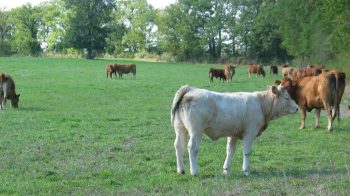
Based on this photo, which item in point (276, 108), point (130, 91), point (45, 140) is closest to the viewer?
point (276, 108)

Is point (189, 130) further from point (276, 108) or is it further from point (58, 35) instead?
point (58, 35)

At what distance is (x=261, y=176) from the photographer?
29.8 ft

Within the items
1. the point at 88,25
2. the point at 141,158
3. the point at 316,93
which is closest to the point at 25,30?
the point at 88,25

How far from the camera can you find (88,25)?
93000 millimetres

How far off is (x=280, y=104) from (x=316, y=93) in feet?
20.8

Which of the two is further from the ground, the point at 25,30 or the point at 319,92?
the point at 25,30

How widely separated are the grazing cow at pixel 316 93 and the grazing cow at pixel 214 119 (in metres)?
6.03

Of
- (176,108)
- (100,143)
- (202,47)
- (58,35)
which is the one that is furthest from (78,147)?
(58,35)

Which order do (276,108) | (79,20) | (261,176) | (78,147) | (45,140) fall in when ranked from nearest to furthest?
(261,176) → (276,108) → (78,147) → (45,140) → (79,20)

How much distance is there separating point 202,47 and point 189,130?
86.5 metres

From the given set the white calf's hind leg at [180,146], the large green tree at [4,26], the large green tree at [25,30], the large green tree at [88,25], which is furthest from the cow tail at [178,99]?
the large green tree at [4,26]

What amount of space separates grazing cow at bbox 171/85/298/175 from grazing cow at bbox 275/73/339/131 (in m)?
6.03

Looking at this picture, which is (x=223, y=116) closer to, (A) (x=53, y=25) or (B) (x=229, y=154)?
(B) (x=229, y=154)

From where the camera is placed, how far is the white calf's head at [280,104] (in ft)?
33.4
